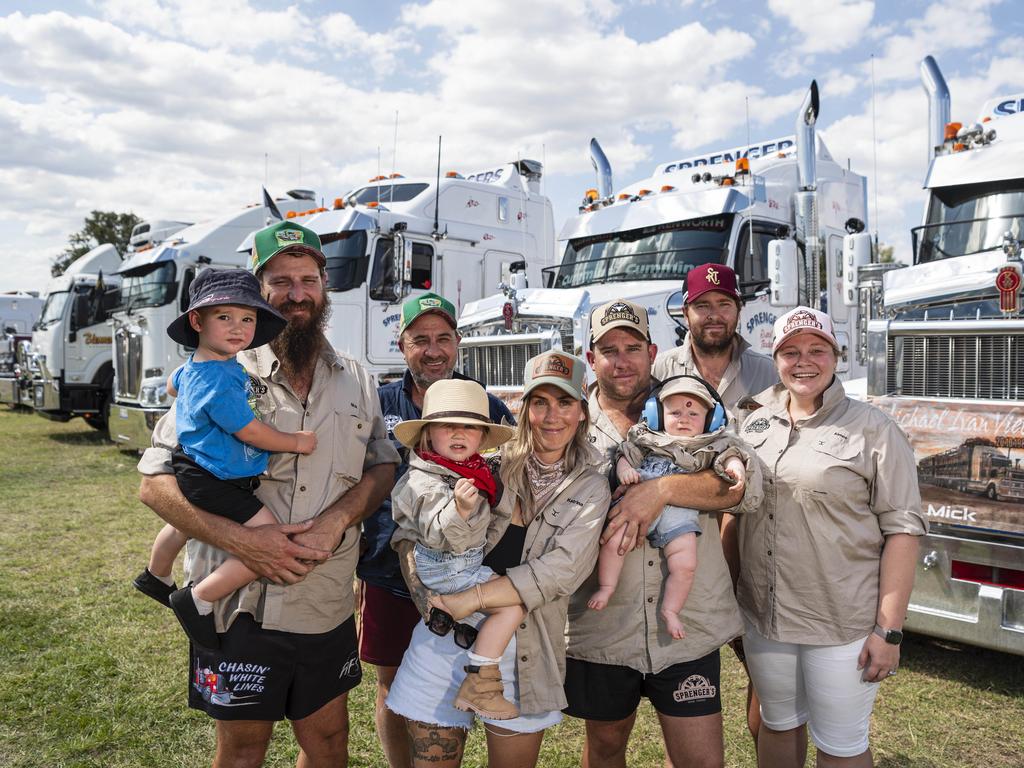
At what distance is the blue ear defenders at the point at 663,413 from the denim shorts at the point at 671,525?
30 centimetres

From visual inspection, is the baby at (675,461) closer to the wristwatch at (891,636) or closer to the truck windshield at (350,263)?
the wristwatch at (891,636)

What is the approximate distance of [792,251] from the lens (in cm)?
578

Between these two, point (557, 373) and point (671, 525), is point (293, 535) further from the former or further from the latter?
point (671, 525)

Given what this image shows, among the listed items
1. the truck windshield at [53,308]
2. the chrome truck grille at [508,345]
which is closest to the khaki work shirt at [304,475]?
the chrome truck grille at [508,345]

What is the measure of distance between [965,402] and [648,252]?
153 inches

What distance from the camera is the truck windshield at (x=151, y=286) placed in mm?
12195

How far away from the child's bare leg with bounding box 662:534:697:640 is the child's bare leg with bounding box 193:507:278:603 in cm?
132

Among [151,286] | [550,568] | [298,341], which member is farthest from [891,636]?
[151,286]

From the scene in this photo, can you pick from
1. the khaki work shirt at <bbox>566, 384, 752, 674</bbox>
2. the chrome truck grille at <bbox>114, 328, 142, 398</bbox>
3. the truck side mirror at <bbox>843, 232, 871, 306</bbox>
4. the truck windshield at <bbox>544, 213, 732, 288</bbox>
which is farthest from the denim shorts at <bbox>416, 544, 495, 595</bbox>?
the chrome truck grille at <bbox>114, 328, 142, 398</bbox>

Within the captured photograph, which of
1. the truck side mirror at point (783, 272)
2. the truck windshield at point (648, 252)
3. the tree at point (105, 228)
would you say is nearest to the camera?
the truck side mirror at point (783, 272)

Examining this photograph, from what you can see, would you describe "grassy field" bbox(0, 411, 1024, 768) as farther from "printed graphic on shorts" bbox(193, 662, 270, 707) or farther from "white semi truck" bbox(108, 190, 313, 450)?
"white semi truck" bbox(108, 190, 313, 450)

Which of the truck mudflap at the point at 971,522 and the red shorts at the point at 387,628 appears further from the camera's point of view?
the truck mudflap at the point at 971,522

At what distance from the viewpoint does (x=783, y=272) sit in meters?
5.82

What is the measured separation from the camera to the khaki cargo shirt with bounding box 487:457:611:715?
2414mm
